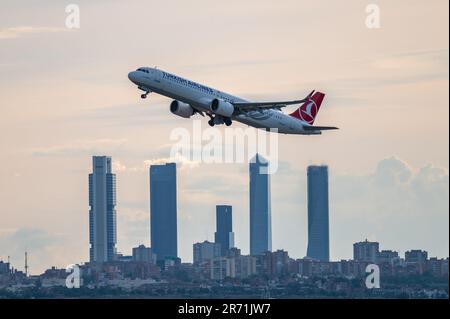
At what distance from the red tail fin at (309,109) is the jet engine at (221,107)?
2575 centimetres

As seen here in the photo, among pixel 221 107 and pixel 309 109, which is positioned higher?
pixel 309 109

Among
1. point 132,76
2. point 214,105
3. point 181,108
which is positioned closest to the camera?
point 132,76

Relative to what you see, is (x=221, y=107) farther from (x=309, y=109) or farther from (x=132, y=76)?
(x=309, y=109)

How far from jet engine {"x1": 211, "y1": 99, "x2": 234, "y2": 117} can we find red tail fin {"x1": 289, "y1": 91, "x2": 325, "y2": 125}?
25749mm

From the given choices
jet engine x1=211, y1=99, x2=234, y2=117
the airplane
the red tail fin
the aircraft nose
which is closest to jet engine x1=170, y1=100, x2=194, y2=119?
the airplane

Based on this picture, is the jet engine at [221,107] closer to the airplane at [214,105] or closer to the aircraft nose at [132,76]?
the airplane at [214,105]

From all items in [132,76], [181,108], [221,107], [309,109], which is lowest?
[221,107]

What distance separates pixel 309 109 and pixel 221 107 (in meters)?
31.2

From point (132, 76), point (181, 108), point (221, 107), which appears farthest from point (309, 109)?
point (132, 76)

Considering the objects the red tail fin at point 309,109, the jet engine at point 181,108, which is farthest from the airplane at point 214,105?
the red tail fin at point 309,109

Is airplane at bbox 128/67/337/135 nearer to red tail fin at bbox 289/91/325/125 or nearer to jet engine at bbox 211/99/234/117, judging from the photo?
jet engine at bbox 211/99/234/117

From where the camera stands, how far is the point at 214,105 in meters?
131

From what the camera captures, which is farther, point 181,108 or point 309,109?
point 309,109
